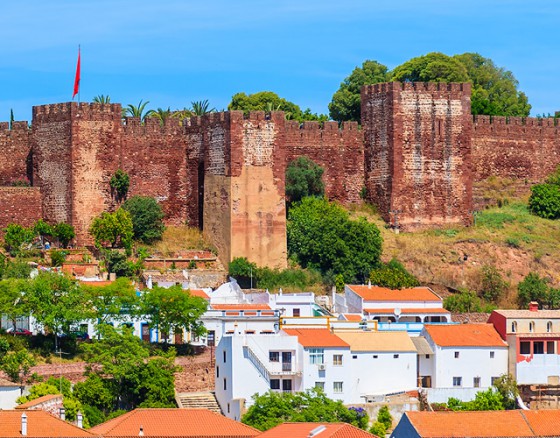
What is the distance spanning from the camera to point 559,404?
60.5m

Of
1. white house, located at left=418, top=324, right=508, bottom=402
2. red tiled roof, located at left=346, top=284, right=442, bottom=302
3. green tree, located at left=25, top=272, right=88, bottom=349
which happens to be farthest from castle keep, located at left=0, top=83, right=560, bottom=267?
white house, located at left=418, top=324, right=508, bottom=402

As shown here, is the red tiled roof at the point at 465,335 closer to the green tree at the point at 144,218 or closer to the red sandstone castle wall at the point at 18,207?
the green tree at the point at 144,218

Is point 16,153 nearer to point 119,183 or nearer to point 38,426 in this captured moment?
point 119,183

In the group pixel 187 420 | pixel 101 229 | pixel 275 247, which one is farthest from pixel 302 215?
pixel 187 420

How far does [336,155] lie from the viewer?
73.8 m

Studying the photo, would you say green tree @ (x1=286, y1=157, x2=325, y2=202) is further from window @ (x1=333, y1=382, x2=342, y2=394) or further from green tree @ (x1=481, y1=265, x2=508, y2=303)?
window @ (x1=333, y1=382, x2=342, y2=394)

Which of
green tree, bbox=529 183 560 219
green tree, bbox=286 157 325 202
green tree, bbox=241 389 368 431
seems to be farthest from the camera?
green tree, bbox=529 183 560 219

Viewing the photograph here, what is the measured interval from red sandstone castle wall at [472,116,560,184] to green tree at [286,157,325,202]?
650 centimetres

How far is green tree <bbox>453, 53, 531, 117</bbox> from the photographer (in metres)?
89.8

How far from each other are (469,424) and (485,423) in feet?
1.37

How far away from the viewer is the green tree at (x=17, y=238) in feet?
224

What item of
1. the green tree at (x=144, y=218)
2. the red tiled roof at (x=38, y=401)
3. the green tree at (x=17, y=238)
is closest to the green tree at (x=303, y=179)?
the green tree at (x=144, y=218)

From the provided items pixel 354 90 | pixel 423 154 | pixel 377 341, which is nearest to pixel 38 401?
pixel 377 341

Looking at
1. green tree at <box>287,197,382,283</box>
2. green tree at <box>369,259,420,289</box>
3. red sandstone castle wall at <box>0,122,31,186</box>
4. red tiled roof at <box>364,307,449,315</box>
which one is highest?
red sandstone castle wall at <box>0,122,31,186</box>
